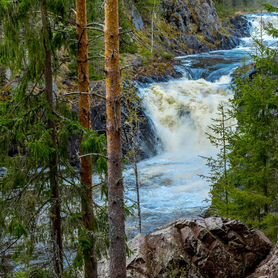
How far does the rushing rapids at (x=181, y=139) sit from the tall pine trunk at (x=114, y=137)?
954 cm

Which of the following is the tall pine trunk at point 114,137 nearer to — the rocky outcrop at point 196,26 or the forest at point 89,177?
the forest at point 89,177

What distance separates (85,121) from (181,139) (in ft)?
63.0

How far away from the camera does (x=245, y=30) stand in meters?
58.0

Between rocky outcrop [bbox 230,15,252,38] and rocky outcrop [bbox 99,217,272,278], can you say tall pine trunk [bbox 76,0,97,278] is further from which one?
rocky outcrop [bbox 230,15,252,38]

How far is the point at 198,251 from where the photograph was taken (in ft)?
30.7

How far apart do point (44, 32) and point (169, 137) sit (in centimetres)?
2021

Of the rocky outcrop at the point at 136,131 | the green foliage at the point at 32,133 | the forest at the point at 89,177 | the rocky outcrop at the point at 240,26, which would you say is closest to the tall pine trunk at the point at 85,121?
the forest at the point at 89,177

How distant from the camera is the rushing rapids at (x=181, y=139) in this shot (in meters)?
18.8

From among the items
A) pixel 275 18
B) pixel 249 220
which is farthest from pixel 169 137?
pixel 275 18

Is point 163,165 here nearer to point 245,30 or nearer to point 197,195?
point 197,195

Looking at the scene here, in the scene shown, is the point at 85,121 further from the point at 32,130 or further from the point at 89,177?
the point at 32,130

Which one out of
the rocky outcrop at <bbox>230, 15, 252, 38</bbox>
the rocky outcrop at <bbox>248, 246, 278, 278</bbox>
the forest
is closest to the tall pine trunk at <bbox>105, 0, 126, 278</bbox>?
the forest

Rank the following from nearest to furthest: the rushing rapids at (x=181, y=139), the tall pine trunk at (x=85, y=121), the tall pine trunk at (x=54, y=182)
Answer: the tall pine trunk at (x=54, y=182) → the tall pine trunk at (x=85, y=121) → the rushing rapids at (x=181, y=139)

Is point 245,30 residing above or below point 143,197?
above
